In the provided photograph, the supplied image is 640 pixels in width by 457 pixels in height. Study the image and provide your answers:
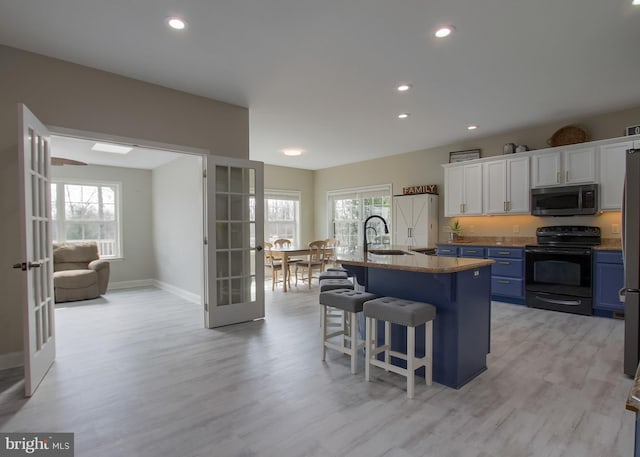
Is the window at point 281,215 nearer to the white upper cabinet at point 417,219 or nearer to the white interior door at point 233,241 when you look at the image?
the white upper cabinet at point 417,219

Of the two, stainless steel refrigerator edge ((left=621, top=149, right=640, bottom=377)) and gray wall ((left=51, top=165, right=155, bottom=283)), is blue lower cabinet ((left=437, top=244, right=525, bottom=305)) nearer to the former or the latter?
stainless steel refrigerator edge ((left=621, top=149, right=640, bottom=377))

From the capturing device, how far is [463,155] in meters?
6.07

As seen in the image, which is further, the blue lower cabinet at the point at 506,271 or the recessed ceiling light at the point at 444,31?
the blue lower cabinet at the point at 506,271

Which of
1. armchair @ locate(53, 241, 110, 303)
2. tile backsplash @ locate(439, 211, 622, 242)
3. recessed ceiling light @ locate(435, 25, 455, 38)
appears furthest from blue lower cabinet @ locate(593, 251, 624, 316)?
armchair @ locate(53, 241, 110, 303)

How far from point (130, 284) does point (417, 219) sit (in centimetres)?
599

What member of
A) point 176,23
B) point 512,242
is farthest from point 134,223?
point 512,242

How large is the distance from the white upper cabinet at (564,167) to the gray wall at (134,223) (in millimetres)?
7375

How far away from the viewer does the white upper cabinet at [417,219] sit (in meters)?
6.39

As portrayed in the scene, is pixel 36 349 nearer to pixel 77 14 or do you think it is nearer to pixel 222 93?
pixel 77 14

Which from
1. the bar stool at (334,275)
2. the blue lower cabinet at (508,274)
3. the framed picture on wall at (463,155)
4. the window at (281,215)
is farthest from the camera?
the window at (281,215)

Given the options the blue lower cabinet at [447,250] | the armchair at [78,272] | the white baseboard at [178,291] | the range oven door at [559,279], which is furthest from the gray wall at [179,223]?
the range oven door at [559,279]

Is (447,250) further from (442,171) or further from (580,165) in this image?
(580,165)

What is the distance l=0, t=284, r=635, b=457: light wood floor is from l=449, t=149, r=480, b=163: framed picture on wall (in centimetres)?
322

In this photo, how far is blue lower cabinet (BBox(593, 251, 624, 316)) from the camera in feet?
14.0
